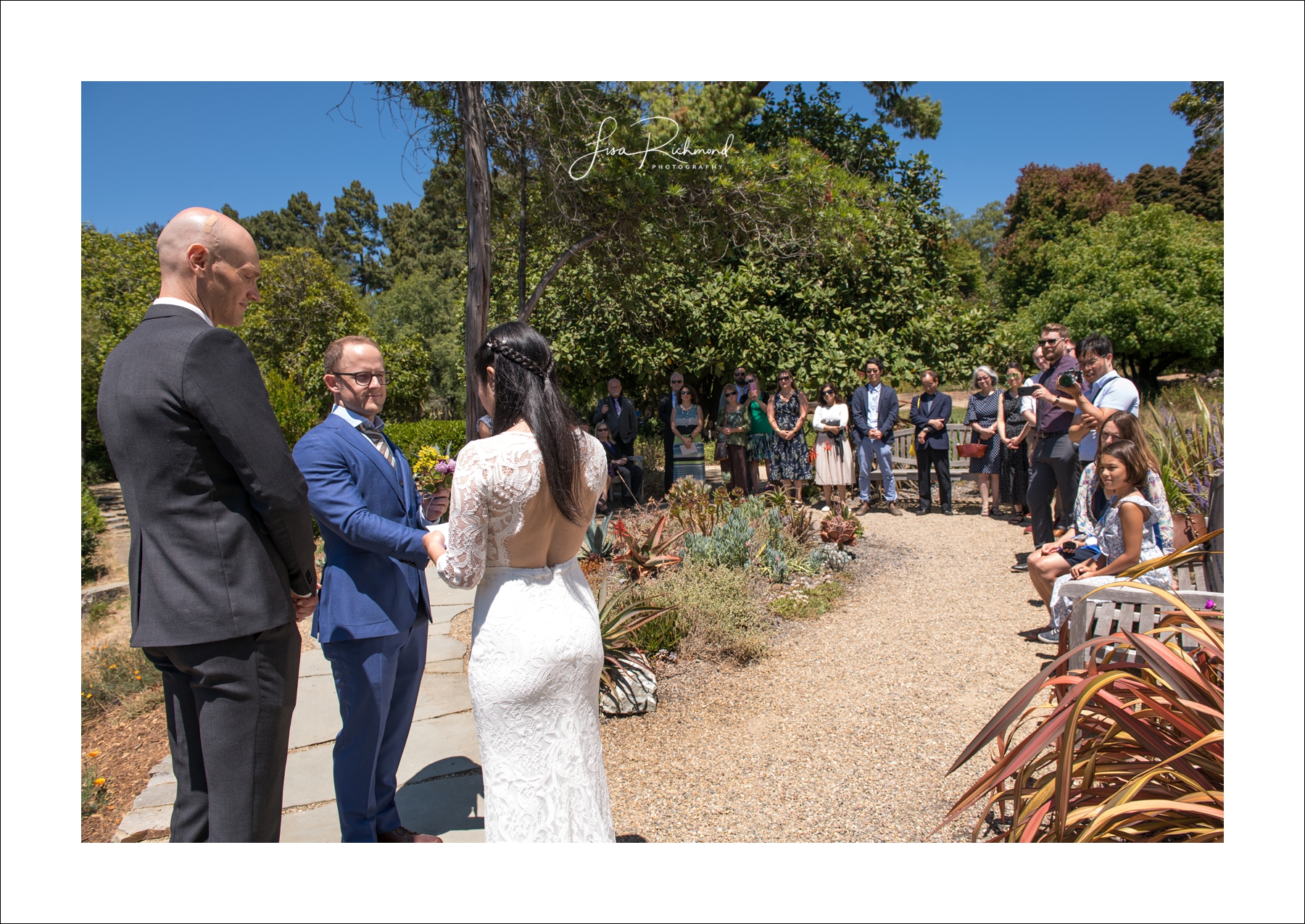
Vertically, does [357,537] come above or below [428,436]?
below

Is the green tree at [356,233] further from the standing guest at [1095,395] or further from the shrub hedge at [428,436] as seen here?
the standing guest at [1095,395]

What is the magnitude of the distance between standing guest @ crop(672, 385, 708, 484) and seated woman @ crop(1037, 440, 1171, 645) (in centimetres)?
534

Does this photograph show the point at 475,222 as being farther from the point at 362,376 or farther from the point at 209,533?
the point at 209,533

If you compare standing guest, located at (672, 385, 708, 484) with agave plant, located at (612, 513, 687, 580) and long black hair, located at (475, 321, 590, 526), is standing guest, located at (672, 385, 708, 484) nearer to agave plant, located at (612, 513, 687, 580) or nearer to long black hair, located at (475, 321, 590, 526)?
agave plant, located at (612, 513, 687, 580)

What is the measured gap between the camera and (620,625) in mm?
4098

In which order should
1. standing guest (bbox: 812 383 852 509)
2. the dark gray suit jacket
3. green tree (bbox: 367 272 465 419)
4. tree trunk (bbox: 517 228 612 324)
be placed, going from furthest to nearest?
1. green tree (bbox: 367 272 465 419)
2. standing guest (bbox: 812 383 852 509)
3. tree trunk (bbox: 517 228 612 324)
4. the dark gray suit jacket

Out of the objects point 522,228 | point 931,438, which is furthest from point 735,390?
point 522,228

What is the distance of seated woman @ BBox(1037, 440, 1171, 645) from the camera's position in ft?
12.6

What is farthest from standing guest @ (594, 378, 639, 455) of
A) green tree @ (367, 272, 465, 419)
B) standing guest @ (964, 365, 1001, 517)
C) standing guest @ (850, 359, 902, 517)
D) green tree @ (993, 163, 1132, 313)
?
green tree @ (993, 163, 1132, 313)

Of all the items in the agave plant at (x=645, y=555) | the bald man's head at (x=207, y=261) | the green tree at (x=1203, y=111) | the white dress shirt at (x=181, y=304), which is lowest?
the agave plant at (x=645, y=555)

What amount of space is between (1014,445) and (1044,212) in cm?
2586

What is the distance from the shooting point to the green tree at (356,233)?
4641 centimetres

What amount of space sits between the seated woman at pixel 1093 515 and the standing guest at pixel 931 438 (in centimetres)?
412

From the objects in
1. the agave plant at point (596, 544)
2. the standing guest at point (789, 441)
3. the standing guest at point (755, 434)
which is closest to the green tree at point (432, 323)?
the standing guest at point (755, 434)
